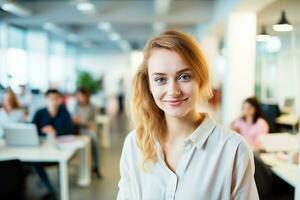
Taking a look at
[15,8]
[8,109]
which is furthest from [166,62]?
[15,8]

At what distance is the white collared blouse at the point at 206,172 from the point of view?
105 centimetres

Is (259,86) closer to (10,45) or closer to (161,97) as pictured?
(161,97)

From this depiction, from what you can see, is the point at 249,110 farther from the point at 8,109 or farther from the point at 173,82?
the point at 8,109

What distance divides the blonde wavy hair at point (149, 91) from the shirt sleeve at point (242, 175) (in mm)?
256

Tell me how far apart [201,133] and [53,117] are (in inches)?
129

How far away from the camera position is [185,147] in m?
1.14

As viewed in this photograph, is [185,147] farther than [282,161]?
No

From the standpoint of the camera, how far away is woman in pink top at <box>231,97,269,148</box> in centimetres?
402

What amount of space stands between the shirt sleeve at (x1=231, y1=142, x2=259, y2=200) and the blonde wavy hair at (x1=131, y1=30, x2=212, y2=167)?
0.26 meters

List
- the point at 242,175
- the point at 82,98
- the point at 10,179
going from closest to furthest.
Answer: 1. the point at 242,175
2. the point at 10,179
3. the point at 82,98

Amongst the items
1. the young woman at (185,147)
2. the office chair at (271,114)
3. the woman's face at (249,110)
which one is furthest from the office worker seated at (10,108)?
the young woman at (185,147)

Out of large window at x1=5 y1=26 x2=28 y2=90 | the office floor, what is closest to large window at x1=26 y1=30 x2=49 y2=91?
large window at x1=5 y1=26 x2=28 y2=90

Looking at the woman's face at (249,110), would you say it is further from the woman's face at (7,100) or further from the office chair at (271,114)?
the woman's face at (7,100)

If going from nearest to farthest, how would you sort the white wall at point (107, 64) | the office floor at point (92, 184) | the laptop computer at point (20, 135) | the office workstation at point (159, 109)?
the office workstation at point (159, 109) → the laptop computer at point (20, 135) → the office floor at point (92, 184) → the white wall at point (107, 64)
